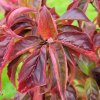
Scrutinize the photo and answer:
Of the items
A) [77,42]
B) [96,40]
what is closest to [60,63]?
[77,42]

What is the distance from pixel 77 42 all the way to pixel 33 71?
0.38ft

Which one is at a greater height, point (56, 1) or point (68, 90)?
point (56, 1)

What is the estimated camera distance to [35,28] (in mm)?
817

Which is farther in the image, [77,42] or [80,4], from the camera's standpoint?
[80,4]

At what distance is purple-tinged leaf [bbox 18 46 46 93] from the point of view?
2.35ft

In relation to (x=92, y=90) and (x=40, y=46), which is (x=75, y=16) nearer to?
(x=40, y=46)

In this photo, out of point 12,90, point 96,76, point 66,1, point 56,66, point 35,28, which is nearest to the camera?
point 56,66

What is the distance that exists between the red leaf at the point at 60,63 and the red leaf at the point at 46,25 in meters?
0.03

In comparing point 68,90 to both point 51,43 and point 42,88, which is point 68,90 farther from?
point 51,43

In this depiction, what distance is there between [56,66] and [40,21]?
10cm

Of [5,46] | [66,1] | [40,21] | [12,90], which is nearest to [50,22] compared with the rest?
[40,21]

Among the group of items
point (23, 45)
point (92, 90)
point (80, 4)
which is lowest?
point (92, 90)

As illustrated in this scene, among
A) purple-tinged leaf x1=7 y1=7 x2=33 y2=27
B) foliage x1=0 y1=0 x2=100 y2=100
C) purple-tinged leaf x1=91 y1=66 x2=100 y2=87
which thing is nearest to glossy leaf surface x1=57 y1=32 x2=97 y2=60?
foliage x1=0 y1=0 x2=100 y2=100

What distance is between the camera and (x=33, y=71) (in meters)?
0.74
